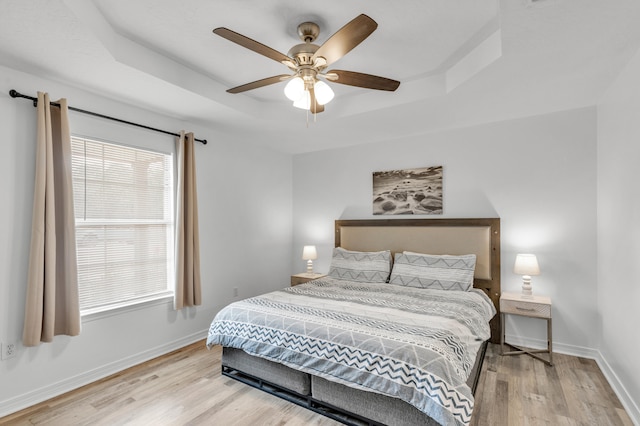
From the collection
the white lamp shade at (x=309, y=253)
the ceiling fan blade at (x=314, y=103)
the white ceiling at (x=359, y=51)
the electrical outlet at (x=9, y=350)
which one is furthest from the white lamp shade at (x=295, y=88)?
the white lamp shade at (x=309, y=253)

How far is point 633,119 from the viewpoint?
7.61 feet

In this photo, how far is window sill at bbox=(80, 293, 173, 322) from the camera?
283 centimetres

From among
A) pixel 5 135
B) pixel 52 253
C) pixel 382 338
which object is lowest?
pixel 382 338

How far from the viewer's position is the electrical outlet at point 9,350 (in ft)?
7.77

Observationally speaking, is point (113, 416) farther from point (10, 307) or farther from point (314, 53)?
point (314, 53)

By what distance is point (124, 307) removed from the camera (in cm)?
307

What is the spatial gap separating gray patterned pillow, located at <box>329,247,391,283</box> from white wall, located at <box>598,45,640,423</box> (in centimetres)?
199

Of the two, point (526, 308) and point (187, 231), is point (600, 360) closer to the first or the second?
point (526, 308)

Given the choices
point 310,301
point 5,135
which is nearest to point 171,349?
point 310,301

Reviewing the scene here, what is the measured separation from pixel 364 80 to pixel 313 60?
15.6 inches

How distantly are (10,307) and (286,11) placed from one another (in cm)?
283

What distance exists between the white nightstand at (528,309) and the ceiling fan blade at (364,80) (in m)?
2.39

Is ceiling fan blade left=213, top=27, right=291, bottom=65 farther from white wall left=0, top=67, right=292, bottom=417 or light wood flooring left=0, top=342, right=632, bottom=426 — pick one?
light wood flooring left=0, top=342, right=632, bottom=426

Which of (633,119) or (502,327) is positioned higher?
(633,119)
